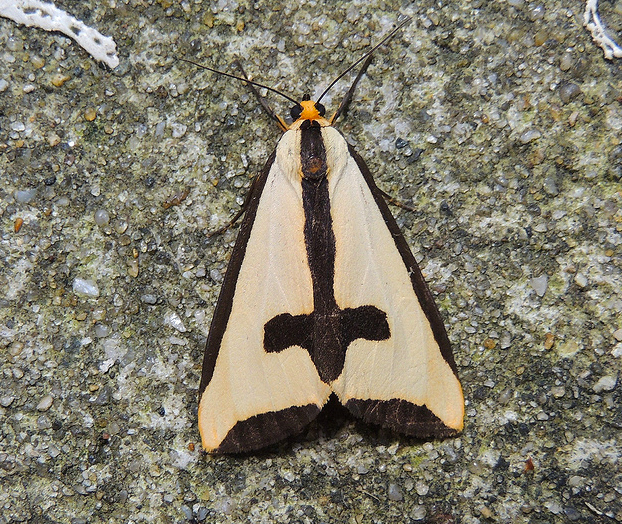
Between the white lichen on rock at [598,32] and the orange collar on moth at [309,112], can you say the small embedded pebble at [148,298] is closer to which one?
the orange collar on moth at [309,112]

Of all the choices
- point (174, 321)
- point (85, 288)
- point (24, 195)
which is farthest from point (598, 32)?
point (24, 195)

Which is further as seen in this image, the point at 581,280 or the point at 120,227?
the point at 120,227

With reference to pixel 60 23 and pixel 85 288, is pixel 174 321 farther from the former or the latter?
pixel 60 23

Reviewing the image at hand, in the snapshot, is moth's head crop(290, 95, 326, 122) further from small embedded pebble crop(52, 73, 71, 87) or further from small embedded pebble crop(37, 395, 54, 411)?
small embedded pebble crop(37, 395, 54, 411)

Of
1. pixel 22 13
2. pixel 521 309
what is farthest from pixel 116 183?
pixel 521 309

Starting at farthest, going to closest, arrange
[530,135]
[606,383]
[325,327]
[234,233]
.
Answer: [234,233] < [530,135] < [606,383] < [325,327]

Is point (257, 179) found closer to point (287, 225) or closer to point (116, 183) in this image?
point (287, 225)
